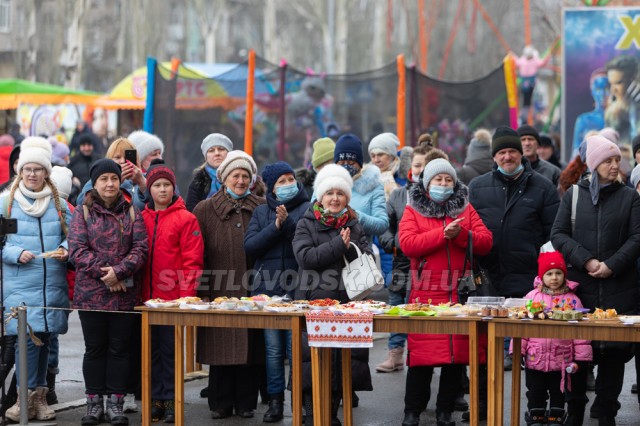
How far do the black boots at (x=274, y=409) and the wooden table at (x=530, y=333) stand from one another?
2.14 m

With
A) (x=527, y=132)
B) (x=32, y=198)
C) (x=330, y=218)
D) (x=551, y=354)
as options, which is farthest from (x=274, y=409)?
(x=527, y=132)

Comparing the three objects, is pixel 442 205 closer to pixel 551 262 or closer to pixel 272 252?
pixel 551 262

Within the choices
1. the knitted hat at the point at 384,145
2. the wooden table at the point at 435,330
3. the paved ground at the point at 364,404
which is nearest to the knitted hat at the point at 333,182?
the wooden table at the point at 435,330

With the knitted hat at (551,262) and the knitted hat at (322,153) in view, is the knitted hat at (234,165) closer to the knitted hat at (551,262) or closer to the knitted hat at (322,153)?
the knitted hat at (322,153)

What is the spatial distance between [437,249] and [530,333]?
1524 millimetres

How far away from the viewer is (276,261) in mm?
10070

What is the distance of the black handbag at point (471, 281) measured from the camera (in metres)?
9.57

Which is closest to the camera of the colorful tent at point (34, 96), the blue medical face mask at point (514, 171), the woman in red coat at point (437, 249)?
the woman in red coat at point (437, 249)

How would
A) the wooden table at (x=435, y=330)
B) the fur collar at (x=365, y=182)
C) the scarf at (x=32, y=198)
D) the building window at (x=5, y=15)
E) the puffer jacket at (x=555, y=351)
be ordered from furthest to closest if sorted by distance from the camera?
the building window at (x=5, y=15) < the fur collar at (x=365, y=182) < the scarf at (x=32, y=198) < the puffer jacket at (x=555, y=351) < the wooden table at (x=435, y=330)

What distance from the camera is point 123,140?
35.3ft

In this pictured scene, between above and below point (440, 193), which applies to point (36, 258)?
below

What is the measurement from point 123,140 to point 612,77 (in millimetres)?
9665

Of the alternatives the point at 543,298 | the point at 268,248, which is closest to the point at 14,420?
the point at 268,248

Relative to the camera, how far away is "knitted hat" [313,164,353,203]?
9.54m
